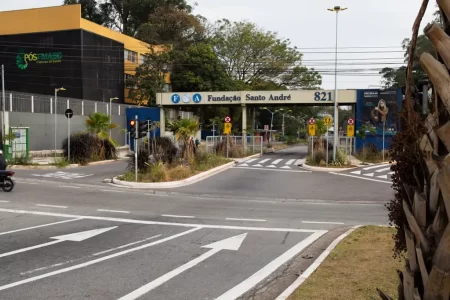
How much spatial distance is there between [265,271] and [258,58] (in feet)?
169

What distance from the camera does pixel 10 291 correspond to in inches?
220

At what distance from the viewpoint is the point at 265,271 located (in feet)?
21.8

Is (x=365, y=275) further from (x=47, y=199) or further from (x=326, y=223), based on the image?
(x=47, y=199)

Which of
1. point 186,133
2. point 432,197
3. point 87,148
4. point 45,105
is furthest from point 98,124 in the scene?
point 432,197

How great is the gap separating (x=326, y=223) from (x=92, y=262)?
20.3ft

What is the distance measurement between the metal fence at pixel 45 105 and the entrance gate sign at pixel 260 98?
6384 mm

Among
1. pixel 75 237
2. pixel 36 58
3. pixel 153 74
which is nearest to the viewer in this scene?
pixel 75 237

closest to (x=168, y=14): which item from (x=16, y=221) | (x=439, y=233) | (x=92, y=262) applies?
(x=16, y=221)

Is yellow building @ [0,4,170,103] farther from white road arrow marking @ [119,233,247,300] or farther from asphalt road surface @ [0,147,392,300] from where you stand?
white road arrow marking @ [119,233,247,300]

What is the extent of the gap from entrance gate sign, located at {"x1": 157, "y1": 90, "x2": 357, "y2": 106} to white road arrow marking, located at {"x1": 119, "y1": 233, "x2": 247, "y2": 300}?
30.6 m

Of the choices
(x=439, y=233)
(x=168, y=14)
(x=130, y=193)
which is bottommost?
(x=130, y=193)

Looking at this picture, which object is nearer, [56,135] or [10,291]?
[10,291]

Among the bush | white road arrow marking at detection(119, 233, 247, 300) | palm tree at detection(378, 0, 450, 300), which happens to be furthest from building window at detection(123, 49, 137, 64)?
palm tree at detection(378, 0, 450, 300)

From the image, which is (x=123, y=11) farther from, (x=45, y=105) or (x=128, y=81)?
(x=45, y=105)
